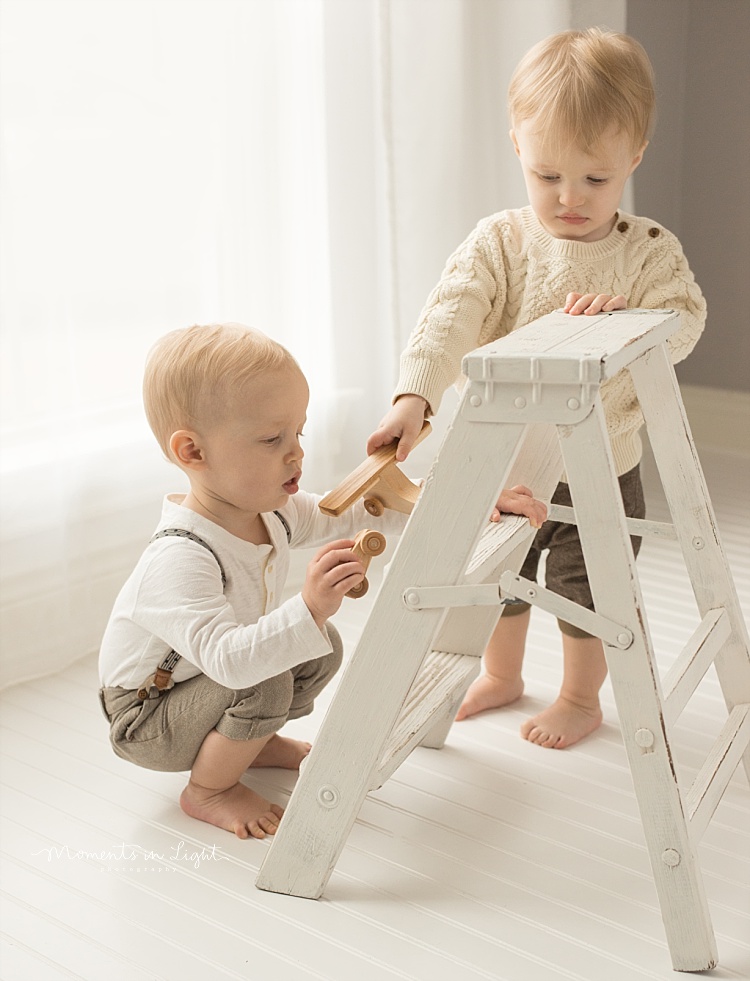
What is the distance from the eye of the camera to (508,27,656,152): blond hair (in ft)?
4.31

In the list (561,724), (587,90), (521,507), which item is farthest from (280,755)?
(587,90)

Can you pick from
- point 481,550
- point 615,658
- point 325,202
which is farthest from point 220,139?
point 615,658

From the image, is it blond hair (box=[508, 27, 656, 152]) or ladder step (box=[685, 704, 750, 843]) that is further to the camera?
blond hair (box=[508, 27, 656, 152])

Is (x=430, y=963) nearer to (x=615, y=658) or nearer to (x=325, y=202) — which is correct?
(x=615, y=658)

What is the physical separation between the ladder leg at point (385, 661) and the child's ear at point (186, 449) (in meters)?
0.31

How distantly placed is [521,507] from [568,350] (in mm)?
293

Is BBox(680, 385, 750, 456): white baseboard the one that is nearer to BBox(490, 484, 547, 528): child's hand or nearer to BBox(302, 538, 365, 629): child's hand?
BBox(490, 484, 547, 528): child's hand

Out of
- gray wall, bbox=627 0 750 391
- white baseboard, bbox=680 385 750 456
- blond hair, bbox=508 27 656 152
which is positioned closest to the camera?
blond hair, bbox=508 27 656 152

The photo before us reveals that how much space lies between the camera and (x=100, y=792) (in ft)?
4.71

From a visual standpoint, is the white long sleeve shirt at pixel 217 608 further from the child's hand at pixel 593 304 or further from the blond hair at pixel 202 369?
the child's hand at pixel 593 304

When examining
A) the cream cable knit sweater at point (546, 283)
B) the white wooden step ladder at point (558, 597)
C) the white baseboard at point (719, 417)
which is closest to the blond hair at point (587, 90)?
the cream cable knit sweater at point (546, 283)

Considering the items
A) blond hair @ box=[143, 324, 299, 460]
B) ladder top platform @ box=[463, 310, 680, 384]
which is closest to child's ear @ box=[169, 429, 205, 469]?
blond hair @ box=[143, 324, 299, 460]

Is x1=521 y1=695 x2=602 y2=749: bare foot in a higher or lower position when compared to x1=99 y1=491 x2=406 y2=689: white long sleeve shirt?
lower

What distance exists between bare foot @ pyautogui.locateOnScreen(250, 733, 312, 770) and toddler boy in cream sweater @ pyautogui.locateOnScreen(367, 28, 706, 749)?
262 mm
